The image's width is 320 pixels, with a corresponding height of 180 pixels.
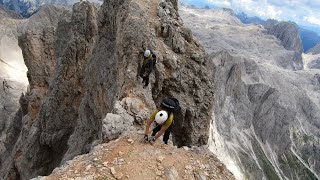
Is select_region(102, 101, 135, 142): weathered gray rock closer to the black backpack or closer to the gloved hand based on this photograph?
the gloved hand

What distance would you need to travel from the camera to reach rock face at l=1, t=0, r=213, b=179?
31.9m

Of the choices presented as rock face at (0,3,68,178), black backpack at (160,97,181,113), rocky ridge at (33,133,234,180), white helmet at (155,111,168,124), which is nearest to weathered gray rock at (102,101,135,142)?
rocky ridge at (33,133,234,180)

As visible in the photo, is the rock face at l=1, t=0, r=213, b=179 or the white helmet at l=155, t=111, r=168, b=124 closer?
the white helmet at l=155, t=111, r=168, b=124

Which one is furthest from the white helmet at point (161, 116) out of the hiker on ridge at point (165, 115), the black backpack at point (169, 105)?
the black backpack at point (169, 105)

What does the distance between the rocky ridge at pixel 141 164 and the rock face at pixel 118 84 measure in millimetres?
4131

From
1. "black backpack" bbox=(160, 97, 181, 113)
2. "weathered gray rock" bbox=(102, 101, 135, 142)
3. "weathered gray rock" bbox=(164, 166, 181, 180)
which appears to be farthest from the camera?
"weathered gray rock" bbox=(102, 101, 135, 142)

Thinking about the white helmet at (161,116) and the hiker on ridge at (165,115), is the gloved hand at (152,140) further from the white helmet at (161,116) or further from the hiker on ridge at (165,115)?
the white helmet at (161,116)

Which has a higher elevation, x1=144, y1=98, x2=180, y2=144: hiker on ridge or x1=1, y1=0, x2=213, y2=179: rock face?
→ x1=144, y1=98, x2=180, y2=144: hiker on ridge

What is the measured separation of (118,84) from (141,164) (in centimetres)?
1429

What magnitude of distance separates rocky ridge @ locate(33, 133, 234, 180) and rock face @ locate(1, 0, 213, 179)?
4131 millimetres

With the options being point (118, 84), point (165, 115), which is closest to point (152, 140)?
point (165, 115)

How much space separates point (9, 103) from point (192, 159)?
112 meters

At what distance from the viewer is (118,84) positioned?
3300 cm

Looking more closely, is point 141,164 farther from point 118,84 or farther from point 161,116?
point 118,84
